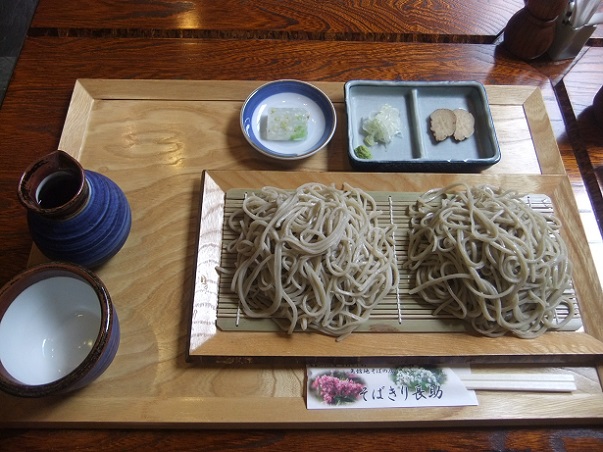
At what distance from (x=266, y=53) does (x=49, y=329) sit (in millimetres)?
1607

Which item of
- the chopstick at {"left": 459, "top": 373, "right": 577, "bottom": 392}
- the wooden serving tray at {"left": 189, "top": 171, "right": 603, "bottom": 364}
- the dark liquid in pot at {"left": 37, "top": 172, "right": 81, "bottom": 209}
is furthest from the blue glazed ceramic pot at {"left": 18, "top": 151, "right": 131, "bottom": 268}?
the chopstick at {"left": 459, "top": 373, "right": 577, "bottom": 392}

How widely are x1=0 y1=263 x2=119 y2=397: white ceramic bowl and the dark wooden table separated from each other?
1.76ft

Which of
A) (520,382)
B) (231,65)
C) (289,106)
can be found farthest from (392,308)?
A: (231,65)

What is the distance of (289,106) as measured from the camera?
2.06m

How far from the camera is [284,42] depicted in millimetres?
2318

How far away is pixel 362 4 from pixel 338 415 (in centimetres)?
211

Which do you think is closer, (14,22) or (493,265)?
(493,265)

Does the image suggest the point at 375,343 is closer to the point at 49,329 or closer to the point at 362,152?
the point at 362,152

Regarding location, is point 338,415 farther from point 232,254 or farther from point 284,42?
point 284,42

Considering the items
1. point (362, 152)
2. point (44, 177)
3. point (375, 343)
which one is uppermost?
point (362, 152)

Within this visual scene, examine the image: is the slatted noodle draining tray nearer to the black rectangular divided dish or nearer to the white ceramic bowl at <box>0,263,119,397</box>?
the black rectangular divided dish

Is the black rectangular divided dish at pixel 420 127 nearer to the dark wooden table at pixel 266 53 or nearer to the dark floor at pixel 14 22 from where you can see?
the dark wooden table at pixel 266 53

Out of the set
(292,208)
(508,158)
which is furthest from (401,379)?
(508,158)

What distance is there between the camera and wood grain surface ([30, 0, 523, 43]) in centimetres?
233
